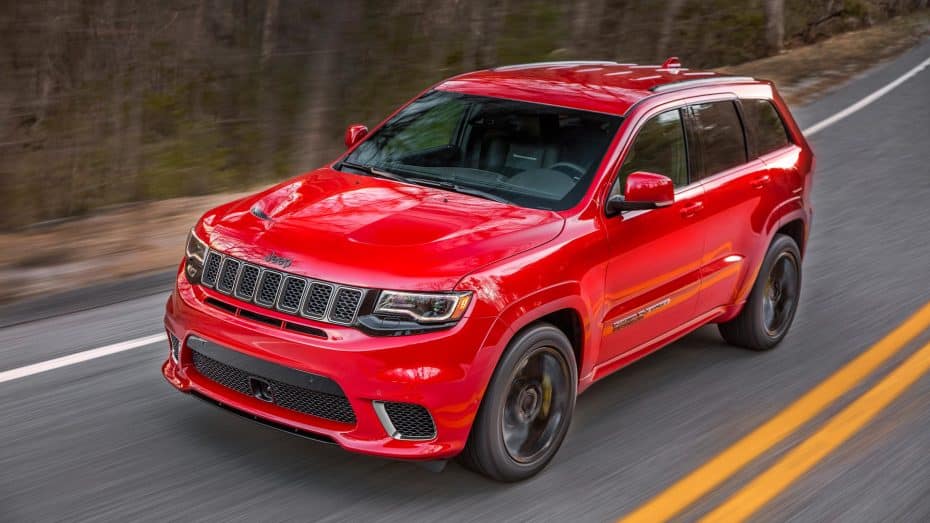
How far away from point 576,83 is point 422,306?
2.14 metres

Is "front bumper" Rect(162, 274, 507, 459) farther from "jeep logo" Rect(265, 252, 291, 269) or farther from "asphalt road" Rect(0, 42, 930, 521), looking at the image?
"asphalt road" Rect(0, 42, 930, 521)

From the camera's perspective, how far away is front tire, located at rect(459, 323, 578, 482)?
4.82 m

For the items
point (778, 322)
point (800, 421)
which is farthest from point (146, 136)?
point (800, 421)

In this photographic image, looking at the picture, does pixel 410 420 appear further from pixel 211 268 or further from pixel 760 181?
pixel 760 181

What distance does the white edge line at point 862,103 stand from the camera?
15.8 metres

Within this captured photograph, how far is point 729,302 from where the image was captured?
22.1 ft

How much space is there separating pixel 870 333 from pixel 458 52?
44.4 ft

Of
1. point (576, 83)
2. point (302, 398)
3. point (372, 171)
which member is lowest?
point (302, 398)

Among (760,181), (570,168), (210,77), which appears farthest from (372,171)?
(210,77)

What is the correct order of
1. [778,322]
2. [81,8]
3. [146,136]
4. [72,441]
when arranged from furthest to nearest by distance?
[146,136] < [81,8] < [778,322] < [72,441]

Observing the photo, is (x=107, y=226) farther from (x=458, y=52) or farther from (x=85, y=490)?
(x=458, y=52)

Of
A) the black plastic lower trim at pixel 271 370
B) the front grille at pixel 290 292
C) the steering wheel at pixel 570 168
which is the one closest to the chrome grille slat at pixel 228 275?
the front grille at pixel 290 292

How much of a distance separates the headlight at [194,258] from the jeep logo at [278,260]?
488 millimetres

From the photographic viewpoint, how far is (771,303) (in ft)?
23.8
